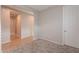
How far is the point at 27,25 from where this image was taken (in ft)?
7.66

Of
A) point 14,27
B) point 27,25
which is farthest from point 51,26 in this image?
point 14,27

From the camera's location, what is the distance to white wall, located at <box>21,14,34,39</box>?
83.9 inches

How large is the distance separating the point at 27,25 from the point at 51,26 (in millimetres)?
628

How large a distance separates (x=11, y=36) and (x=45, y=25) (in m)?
0.96

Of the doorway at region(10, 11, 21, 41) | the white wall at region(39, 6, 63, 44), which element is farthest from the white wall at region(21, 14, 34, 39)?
the white wall at region(39, 6, 63, 44)

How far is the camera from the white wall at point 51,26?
2008mm

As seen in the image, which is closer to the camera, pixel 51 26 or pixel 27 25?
pixel 51 26

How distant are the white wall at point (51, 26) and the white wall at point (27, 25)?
0.27 meters

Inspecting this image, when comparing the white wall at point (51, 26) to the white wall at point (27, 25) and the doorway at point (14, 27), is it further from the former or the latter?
the doorway at point (14, 27)

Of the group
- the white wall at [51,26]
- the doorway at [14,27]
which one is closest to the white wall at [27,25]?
A: the doorway at [14,27]

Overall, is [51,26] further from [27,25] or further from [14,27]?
[14,27]
